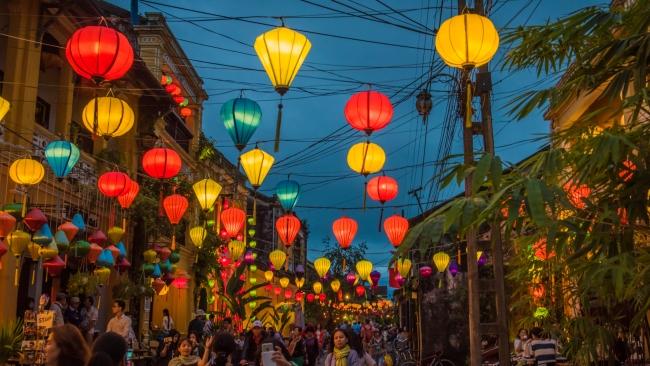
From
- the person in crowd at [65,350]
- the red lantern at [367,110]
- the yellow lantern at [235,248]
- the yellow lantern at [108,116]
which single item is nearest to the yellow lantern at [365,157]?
the red lantern at [367,110]

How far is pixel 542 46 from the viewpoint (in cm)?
509

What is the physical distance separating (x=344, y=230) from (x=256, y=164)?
5.37 m

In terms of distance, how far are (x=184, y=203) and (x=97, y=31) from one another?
7479mm

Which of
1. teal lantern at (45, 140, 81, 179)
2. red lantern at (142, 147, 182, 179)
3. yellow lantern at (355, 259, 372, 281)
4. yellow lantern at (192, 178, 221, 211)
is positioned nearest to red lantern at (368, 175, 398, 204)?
yellow lantern at (192, 178, 221, 211)

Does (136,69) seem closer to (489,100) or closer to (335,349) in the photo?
(489,100)

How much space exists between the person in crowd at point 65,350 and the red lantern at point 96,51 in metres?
4.87

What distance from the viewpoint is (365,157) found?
10891 mm

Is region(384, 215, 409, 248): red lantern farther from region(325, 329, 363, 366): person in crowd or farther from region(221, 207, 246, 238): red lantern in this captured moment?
region(325, 329, 363, 366): person in crowd

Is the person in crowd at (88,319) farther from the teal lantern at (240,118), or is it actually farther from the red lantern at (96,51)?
the red lantern at (96,51)

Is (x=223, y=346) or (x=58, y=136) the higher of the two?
(x=58, y=136)

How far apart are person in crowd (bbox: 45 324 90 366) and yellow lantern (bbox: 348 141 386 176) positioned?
7447 mm

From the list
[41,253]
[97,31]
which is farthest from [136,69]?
[97,31]

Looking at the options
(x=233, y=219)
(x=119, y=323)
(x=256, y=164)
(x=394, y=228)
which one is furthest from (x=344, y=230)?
(x=119, y=323)

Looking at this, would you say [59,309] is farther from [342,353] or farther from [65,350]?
[65,350]
